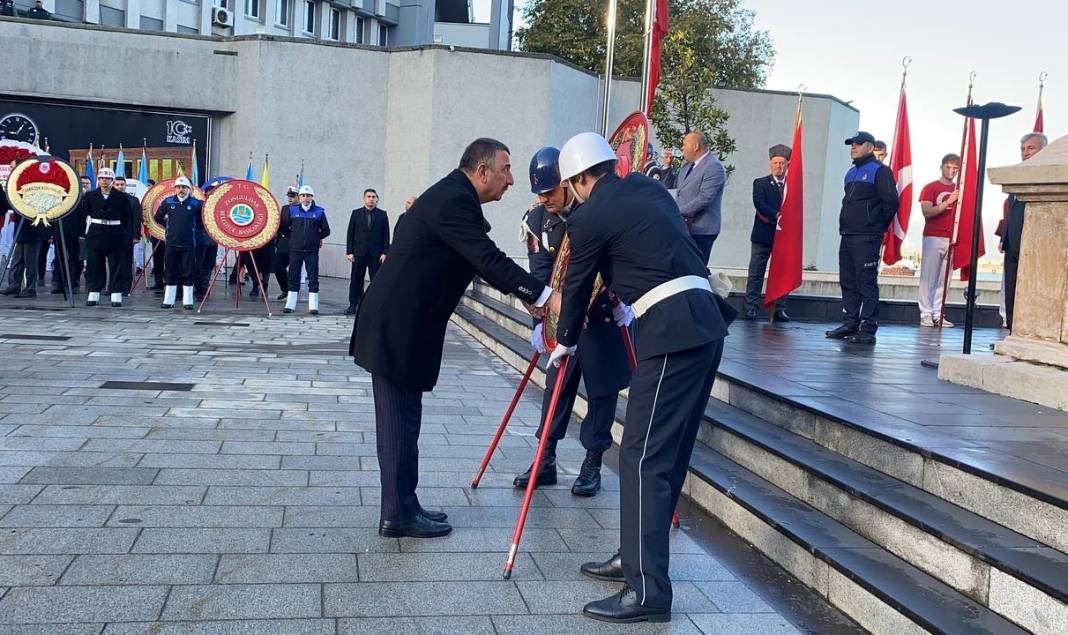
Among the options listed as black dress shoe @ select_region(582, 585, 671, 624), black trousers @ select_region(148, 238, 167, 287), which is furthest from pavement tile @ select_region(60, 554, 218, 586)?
black trousers @ select_region(148, 238, 167, 287)

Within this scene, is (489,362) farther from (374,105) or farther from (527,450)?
(374,105)

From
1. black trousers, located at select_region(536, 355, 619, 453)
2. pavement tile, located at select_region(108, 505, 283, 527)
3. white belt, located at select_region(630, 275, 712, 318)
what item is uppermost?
white belt, located at select_region(630, 275, 712, 318)

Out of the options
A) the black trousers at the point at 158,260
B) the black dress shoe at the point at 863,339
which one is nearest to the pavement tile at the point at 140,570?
the black dress shoe at the point at 863,339

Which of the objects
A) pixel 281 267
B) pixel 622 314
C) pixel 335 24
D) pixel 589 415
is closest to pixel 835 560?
pixel 622 314

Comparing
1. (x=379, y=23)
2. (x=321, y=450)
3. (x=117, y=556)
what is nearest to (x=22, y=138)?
(x=321, y=450)

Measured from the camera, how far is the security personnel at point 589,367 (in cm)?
567

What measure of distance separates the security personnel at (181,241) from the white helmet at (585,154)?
43.3 feet

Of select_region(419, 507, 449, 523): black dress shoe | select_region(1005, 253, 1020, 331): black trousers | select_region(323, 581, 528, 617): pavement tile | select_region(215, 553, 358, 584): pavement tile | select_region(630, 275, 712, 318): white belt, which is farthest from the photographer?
select_region(1005, 253, 1020, 331): black trousers

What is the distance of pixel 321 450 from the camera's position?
6.80 meters

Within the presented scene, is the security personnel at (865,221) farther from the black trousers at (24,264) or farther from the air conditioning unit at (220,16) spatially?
the air conditioning unit at (220,16)

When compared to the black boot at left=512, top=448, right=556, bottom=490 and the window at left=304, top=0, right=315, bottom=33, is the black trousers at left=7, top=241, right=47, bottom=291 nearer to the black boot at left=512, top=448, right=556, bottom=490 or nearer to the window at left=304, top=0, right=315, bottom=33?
the black boot at left=512, top=448, right=556, bottom=490

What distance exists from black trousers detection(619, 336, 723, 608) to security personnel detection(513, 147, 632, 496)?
145cm

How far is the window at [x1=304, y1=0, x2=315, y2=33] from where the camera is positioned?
45812 millimetres

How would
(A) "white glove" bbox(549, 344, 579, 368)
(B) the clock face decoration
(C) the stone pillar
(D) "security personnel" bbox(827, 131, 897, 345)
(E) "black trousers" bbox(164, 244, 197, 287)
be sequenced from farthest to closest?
(B) the clock face decoration < (E) "black trousers" bbox(164, 244, 197, 287) < (D) "security personnel" bbox(827, 131, 897, 345) < (C) the stone pillar < (A) "white glove" bbox(549, 344, 579, 368)
